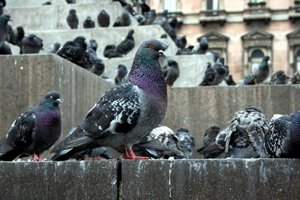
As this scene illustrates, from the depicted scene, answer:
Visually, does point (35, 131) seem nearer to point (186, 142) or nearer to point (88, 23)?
point (186, 142)

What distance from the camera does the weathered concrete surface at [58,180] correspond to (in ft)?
17.3

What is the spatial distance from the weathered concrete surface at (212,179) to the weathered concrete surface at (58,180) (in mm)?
138

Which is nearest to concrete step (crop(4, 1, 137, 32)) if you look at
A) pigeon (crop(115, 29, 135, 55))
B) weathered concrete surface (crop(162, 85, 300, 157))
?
pigeon (crop(115, 29, 135, 55))

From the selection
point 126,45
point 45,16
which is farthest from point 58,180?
point 45,16

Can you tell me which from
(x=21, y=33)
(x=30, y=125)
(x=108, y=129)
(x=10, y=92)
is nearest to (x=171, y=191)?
(x=108, y=129)

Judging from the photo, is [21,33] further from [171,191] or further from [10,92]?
[171,191]

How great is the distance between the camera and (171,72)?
1448cm

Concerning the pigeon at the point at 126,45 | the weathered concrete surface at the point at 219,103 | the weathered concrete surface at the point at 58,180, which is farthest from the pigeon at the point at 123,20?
the weathered concrete surface at the point at 58,180

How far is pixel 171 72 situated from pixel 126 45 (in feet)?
5.77

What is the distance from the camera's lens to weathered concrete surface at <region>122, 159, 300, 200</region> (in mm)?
5043

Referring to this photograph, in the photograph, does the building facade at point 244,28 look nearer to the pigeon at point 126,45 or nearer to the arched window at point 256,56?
the arched window at point 256,56

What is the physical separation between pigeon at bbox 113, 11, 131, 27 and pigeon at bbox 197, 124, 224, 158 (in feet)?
24.3

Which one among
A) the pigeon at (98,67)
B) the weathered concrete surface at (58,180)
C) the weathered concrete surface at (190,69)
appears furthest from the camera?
the weathered concrete surface at (190,69)

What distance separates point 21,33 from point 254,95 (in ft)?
17.6
